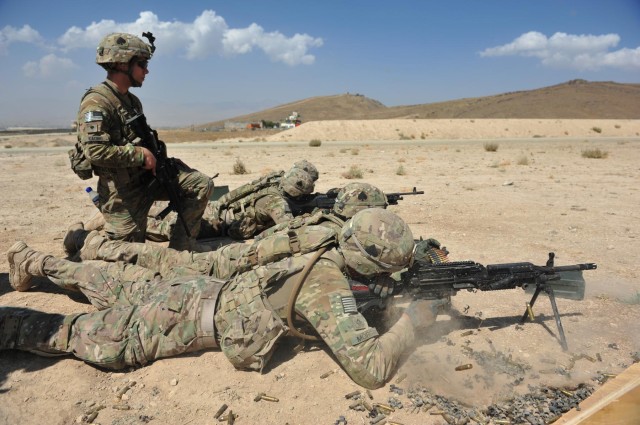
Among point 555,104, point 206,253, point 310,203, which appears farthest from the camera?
point 555,104

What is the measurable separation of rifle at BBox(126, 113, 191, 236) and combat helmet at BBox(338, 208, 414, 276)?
9.04ft

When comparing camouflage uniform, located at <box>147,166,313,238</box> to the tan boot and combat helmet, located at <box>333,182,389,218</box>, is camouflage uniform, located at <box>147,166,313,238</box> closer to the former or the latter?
the tan boot

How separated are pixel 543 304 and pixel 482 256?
4.29 feet

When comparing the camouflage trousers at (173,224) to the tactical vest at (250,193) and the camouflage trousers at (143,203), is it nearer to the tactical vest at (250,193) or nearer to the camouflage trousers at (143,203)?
the tactical vest at (250,193)

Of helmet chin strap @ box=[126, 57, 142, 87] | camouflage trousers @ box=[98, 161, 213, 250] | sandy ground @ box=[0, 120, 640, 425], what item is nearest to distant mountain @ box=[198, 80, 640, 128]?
sandy ground @ box=[0, 120, 640, 425]

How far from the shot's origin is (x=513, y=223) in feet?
24.3

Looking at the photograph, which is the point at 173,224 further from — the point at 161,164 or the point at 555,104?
the point at 555,104

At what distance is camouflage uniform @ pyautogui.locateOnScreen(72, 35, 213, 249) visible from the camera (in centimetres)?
464

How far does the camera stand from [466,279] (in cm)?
368

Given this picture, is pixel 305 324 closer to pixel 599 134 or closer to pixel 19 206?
pixel 19 206

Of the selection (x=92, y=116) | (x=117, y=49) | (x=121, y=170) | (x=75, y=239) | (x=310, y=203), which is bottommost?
(x=75, y=239)

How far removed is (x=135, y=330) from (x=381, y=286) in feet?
6.31

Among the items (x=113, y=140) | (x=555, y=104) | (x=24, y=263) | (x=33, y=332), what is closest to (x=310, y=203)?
(x=113, y=140)

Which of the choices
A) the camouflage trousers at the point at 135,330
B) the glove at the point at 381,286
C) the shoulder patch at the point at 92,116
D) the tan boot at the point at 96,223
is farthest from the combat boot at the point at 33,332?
the tan boot at the point at 96,223
